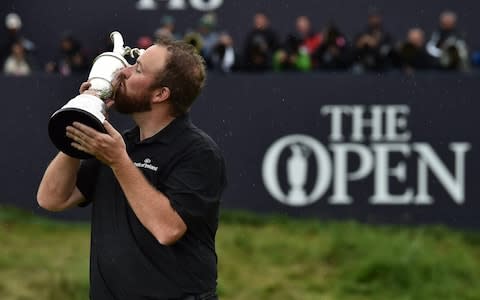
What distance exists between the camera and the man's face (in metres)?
5.74

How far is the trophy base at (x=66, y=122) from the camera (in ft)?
17.3

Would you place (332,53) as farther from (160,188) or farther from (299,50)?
(160,188)

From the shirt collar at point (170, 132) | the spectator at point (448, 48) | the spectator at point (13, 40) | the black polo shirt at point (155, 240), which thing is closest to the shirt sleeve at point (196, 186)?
the black polo shirt at point (155, 240)

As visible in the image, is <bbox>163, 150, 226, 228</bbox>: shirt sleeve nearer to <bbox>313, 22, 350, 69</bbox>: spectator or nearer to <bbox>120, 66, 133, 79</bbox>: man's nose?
<bbox>120, 66, 133, 79</bbox>: man's nose

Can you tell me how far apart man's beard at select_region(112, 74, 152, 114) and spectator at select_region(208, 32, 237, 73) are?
9133 mm

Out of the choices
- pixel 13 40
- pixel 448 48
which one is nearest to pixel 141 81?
pixel 448 48

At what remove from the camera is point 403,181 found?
46.2 ft

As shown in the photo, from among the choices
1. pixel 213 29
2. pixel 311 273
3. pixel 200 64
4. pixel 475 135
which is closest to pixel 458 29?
pixel 213 29

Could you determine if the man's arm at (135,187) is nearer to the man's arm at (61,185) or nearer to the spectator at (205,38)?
the man's arm at (61,185)

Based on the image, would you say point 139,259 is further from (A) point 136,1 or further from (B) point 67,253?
(A) point 136,1

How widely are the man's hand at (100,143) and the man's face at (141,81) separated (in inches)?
13.0

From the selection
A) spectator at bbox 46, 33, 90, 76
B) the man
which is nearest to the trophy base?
the man

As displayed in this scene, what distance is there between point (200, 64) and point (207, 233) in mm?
719

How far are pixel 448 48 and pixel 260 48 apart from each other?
2.07 meters
